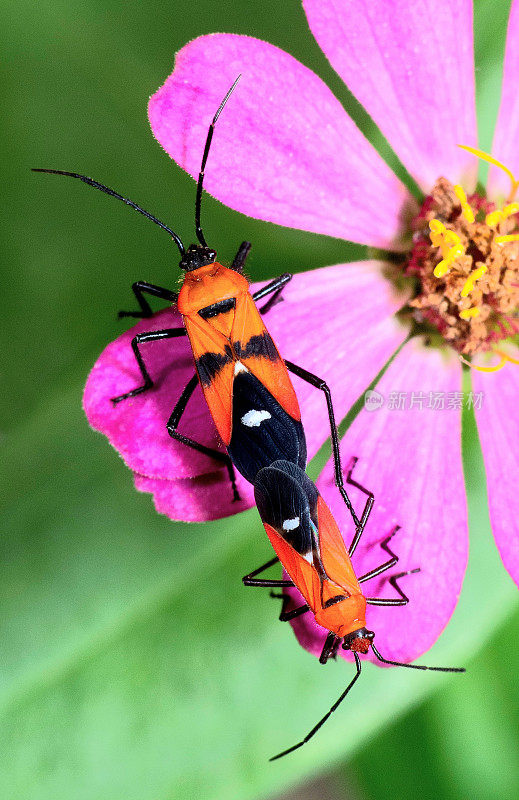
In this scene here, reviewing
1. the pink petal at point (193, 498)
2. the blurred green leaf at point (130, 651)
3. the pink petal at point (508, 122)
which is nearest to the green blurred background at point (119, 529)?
the blurred green leaf at point (130, 651)

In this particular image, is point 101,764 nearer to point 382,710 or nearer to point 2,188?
point 382,710

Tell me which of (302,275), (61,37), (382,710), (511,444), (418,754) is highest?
(61,37)

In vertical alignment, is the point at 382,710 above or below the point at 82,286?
below

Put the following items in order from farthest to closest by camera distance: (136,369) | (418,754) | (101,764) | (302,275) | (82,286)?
1. (418,754)
2. (82,286)
3. (101,764)
4. (302,275)
5. (136,369)

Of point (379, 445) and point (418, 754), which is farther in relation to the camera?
point (418, 754)

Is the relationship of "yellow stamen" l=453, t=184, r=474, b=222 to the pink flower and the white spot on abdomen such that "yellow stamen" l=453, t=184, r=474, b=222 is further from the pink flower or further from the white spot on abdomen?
the white spot on abdomen

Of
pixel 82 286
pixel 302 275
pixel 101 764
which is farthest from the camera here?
pixel 82 286

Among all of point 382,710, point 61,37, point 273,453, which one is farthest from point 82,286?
point 382,710
